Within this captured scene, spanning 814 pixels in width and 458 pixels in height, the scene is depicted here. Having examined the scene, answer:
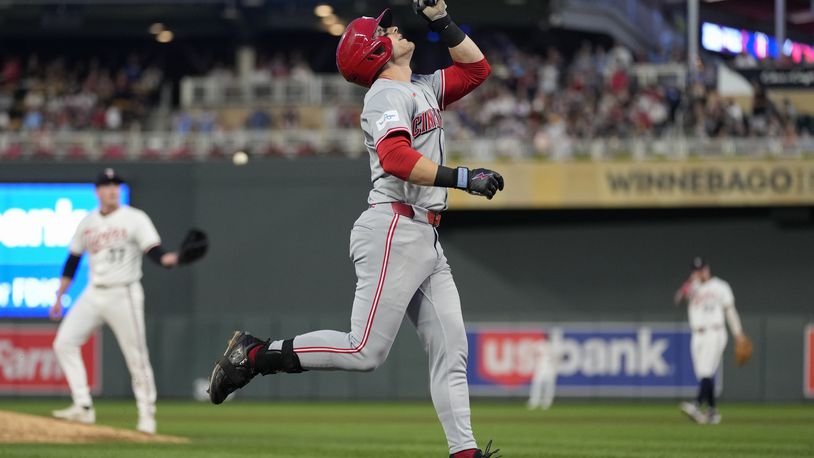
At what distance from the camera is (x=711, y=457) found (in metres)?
9.83

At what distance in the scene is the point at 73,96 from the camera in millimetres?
27875

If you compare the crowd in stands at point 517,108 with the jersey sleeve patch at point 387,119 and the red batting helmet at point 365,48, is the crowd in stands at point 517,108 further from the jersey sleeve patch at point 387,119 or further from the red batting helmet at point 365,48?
the jersey sleeve patch at point 387,119

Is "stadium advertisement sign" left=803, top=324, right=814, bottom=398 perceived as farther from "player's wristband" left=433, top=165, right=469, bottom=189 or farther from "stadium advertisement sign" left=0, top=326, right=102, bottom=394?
"player's wristband" left=433, top=165, right=469, bottom=189

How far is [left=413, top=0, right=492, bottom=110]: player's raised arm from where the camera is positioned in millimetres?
7344

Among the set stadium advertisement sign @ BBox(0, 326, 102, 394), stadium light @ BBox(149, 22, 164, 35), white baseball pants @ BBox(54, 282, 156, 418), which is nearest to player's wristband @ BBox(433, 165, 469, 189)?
white baseball pants @ BBox(54, 282, 156, 418)

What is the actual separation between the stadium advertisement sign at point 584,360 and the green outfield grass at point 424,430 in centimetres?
47

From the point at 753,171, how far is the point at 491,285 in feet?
17.3

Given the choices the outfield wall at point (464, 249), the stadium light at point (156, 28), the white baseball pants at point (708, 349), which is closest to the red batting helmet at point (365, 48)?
the white baseball pants at point (708, 349)

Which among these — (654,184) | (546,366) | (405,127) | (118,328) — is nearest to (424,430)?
(118,328)

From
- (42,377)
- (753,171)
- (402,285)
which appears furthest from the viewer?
(753,171)

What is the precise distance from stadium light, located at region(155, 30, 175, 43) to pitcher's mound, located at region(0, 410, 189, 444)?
22.0m

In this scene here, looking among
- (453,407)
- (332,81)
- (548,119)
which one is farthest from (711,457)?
(332,81)

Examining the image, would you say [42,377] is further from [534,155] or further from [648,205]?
[648,205]

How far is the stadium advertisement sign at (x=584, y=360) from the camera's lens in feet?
71.2
